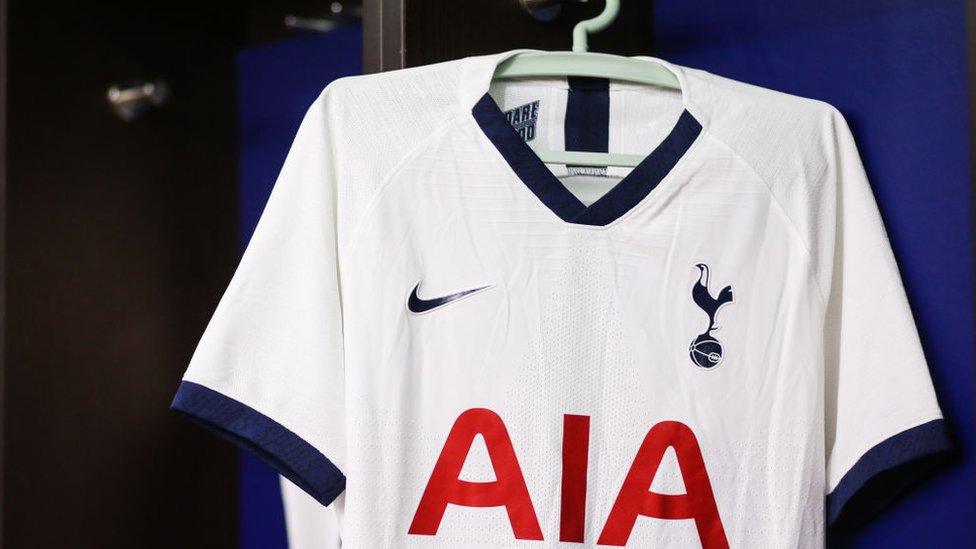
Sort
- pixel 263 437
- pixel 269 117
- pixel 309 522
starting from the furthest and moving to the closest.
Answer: pixel 269 117 → pixel 309 522 → pixel 263 437

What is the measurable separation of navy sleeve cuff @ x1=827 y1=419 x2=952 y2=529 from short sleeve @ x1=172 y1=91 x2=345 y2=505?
419 mm

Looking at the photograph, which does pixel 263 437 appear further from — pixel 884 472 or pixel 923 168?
pixel 923 168

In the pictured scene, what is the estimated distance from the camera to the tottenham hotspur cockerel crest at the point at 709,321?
0.90m

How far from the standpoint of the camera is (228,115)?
4.92ft

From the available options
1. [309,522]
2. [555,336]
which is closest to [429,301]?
[555,336]

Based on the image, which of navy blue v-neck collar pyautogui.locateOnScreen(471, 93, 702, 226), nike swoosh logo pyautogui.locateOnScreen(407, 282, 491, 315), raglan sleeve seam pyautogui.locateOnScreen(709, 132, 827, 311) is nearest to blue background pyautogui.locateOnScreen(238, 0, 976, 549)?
raglan sleeve seam pyautogui.locateOnScreen(709, 132, 827, 311)

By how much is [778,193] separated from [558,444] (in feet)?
0.96

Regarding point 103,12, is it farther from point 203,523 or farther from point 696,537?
point 696,537

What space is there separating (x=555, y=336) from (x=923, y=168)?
375mm

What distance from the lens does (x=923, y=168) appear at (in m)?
0.96

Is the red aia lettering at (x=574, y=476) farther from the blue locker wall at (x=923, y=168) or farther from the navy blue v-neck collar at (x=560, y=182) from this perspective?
the blue locker wall at (x=923, y=168)

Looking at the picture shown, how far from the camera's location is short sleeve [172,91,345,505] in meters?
0.85

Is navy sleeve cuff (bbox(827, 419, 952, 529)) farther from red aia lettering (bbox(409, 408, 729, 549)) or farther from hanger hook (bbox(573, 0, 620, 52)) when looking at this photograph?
hanger hook (bbox(573, 0, 620, 52))

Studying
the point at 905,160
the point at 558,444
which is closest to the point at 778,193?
the point at 905,160
